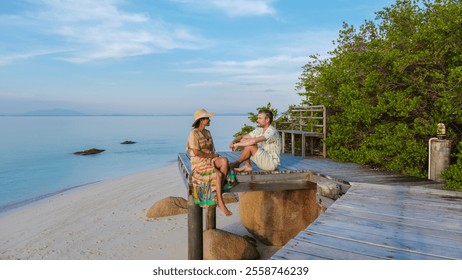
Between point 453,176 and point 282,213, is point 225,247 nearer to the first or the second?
point 282,213

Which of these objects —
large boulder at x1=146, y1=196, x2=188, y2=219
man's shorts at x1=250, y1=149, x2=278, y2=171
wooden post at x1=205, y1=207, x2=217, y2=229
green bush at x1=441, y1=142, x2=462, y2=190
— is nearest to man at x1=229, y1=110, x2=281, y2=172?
man's shorts at x1=250, y1=149, x2=278, y2=171

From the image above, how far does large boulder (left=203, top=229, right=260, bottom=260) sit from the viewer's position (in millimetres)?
7504

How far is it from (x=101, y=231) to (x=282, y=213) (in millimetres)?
6294

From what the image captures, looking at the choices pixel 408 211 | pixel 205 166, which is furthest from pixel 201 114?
pixel 408 211

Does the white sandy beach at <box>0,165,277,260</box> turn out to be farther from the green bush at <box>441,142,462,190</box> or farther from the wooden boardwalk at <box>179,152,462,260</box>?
the green bush at <box>441,142,462,190</box>

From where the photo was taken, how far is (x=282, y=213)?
8.41 metres

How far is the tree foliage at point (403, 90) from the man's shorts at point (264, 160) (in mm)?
2521

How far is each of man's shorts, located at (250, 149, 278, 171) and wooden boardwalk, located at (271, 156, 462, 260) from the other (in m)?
1.53

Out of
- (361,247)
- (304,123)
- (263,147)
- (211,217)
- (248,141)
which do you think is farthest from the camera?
(304,123)

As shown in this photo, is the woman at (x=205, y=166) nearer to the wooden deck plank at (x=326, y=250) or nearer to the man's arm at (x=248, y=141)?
the man's arm at (x=248, y=141)

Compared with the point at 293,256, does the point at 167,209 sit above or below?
below

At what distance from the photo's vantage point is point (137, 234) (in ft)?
34.4
